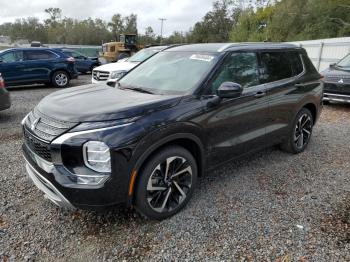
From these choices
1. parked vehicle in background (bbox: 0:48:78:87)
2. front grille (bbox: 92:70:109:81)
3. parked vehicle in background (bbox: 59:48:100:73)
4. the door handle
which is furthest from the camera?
parked vehicle in background (bbox: 59:48:100:73)

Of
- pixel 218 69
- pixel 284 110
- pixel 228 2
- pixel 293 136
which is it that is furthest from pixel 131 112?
pixel 228 2

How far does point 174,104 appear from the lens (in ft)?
9.84

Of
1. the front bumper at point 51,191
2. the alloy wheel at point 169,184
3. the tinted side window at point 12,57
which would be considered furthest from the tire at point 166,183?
the tinted side window at point 12,57

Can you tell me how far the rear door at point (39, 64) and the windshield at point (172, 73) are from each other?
8.89 metres

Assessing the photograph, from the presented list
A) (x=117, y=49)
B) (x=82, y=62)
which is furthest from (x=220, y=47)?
(x=117, y=49)

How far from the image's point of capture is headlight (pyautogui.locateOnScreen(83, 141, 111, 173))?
2533mm

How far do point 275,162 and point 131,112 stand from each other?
2761mm

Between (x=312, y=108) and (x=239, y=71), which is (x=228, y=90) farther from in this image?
(x=312, y=108)

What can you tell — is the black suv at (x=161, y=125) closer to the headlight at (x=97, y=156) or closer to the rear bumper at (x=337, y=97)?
the headlight at (x=97, y=156)

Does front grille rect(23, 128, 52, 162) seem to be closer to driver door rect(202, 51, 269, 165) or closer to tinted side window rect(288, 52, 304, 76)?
driver door rect(202, 51, 269, 165)

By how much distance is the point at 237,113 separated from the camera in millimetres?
3578

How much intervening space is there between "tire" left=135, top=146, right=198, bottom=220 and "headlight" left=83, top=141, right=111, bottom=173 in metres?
0.38

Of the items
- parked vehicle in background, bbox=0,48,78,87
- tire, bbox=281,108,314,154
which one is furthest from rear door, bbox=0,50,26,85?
tire, bbox=281,108,314,154

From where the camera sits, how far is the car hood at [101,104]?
2.69 meters
